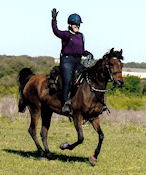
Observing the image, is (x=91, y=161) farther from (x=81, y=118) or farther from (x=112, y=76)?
(x=112, y=76)

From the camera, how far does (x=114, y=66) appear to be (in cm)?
1077

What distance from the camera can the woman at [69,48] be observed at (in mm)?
11328

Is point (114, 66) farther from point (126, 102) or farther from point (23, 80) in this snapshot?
point (126, 102)

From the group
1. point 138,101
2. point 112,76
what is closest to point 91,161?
point 112,76

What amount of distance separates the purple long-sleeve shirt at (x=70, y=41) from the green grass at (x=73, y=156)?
2.74 meters

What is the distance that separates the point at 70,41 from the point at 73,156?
135 inches

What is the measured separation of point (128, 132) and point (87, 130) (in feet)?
6.39

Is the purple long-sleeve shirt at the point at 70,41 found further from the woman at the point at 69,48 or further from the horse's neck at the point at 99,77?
the horse's neck at the point at 99,77

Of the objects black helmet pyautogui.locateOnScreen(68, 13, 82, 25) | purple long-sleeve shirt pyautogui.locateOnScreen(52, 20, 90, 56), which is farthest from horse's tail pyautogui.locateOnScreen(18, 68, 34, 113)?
black helmet pyautogui.locateOnScreen(68, 13, 82, 25)

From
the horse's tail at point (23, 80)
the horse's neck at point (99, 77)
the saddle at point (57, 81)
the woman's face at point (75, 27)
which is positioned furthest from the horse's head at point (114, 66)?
the horse's tail at point (23, 80)

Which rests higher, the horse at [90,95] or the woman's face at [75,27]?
the woman's face at [75,27]

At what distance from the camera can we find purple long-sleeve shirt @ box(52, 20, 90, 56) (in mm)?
11305

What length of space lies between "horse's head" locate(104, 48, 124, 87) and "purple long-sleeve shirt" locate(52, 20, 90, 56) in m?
0.80

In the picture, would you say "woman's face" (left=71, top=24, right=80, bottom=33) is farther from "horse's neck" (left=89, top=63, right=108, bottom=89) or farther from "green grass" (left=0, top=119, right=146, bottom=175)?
"green grass" (left=0, top=119, right=146, bottom=175)
